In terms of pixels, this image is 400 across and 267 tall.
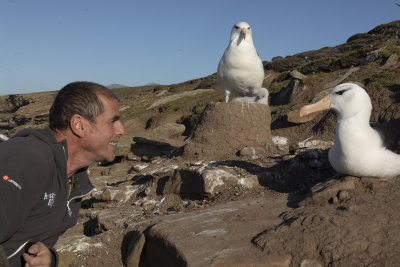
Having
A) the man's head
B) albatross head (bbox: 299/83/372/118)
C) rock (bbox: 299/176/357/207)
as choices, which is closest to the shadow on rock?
rock (bbox: 299/176/357/207)

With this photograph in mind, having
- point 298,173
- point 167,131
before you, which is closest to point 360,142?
point 298,173

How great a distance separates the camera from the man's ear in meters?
2.32

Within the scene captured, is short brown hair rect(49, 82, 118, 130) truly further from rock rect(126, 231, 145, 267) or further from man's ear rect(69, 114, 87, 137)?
rock rect(126, 231, 145, 267)

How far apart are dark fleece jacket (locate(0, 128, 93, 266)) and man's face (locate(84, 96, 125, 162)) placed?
0.23m

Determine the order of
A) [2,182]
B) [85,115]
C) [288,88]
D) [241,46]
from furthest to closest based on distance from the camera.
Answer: [288,88], [241,46], [85,115], [2,182]

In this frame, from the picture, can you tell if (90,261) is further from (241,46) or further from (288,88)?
(288,88)

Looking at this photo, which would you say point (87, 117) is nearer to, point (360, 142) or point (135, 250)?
point (135, 250)

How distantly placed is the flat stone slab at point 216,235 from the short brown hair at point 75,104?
1.58 meters

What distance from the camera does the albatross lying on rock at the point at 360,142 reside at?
3889mm

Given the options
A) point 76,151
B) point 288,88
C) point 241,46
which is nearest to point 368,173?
point 76,151

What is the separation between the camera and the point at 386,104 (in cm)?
804

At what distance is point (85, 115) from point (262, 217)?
7.64 feet

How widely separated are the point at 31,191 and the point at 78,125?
0.58 m

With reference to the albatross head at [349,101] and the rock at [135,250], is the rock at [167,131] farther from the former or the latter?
the albatross head at [349,101]
